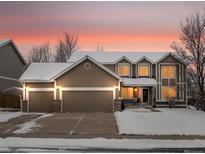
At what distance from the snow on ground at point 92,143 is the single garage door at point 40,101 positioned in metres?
16.9

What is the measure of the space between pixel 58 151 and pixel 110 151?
2.06 m

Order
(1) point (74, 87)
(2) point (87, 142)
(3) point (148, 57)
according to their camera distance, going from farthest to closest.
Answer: (3) point (148, 57), (1) point (74, 87), (2) point (87, 142)

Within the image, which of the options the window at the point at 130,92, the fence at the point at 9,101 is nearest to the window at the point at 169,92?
the window at the point at 130,92

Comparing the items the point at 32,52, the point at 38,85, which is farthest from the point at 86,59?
the point at 32,52

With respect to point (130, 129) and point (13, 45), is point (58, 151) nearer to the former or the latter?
point (130, 129)

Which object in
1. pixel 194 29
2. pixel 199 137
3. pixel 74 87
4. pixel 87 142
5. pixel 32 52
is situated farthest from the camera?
pixel 32 52

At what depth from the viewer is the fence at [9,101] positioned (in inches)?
1438

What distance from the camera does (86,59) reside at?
1304 inches

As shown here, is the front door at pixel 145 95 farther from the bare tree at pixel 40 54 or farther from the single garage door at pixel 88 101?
the bare tree at pixel 40 54

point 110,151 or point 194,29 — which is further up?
point 194,29

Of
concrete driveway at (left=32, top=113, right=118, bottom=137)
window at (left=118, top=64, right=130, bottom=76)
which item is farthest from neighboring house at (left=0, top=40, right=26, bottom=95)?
concrete driveway at (left=32, top=113, right=118, bottom=137)

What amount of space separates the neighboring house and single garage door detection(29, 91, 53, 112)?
756cm

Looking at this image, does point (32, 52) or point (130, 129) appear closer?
point (130, 129)

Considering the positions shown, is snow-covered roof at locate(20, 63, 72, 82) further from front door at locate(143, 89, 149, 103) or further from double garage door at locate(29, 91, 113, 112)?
front door at locate(143, 89, 149, 103)
